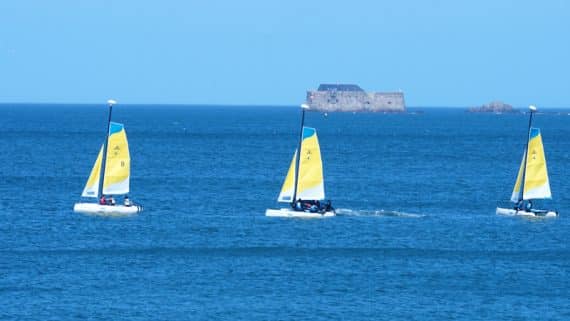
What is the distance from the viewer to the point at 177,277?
60.9 meters

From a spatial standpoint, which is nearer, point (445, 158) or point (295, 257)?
point (295, 257)

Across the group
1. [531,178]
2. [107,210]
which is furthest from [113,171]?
[531,178]

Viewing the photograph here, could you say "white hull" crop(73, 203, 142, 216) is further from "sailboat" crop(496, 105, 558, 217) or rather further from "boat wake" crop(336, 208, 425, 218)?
"sailboat" crop(496, 105, 558, 217)

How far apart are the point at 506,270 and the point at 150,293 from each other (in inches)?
736

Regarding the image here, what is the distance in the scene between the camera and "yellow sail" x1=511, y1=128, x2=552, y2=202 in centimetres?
8644

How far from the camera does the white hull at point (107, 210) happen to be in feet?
273

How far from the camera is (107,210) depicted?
8306 centimetres

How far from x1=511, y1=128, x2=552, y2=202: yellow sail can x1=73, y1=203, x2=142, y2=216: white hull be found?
25938 mm


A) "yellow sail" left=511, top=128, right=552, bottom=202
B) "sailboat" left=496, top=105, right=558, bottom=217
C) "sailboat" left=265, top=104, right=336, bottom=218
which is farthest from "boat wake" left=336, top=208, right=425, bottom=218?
"yellow sail" left=511, top=128, right=552, bottom=202

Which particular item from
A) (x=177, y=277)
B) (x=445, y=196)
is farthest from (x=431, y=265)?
(x=445, y=196)

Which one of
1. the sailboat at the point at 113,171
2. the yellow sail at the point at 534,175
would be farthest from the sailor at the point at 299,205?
the yellow sail at the point at 534,175

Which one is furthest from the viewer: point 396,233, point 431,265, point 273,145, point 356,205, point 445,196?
point 273,145

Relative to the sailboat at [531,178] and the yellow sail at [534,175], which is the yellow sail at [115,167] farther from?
the yellow sail at [534,175]

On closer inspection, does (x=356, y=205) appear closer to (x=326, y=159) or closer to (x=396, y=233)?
(x=396, y=233)
